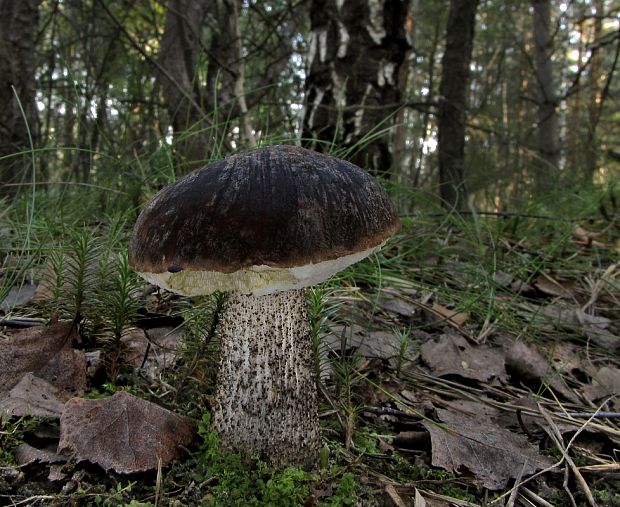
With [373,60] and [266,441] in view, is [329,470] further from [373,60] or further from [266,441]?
[373,60]

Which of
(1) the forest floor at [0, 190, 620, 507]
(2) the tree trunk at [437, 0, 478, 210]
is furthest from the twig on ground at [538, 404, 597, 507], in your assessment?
(2) the tree trunk at [437, 0, 478, 210]

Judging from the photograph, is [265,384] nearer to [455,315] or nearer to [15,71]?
[455,315]

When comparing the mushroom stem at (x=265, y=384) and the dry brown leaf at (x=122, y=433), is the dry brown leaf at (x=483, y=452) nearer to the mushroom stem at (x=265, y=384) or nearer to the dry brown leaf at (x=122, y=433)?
the mushroom stem at (x=265, y=384)

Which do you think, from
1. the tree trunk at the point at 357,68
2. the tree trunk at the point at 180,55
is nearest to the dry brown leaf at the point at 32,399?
the tree trunk at the point at 357,68

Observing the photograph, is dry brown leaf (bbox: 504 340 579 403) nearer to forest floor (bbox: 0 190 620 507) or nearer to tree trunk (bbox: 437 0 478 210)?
forest floor (bbox: 0 190 620 507)

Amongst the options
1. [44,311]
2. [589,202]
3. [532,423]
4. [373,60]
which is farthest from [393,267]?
[589,202]

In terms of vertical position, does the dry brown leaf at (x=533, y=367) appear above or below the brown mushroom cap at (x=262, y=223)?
below
